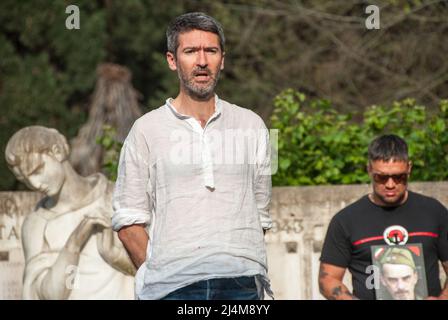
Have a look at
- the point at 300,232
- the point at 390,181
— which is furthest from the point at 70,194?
the point at 390,181

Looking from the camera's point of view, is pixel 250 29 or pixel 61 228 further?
pixel 250 29

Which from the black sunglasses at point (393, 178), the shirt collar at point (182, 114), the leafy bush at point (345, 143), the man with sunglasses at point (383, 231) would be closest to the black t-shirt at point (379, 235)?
the man with sunglasses at point (383, 231)

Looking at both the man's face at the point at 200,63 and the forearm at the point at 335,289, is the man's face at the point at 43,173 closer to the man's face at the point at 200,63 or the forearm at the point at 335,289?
the forearm at the point at 335,289

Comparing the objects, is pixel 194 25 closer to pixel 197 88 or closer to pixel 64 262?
pixel 197 88

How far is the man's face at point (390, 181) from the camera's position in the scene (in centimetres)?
578

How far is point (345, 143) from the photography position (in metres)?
9.12

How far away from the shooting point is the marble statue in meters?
8.17

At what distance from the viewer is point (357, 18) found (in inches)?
642

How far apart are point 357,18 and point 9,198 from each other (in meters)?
8.36

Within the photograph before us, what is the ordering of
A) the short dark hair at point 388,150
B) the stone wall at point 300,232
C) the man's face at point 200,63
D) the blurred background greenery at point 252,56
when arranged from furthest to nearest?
the blurred background greenery at point 252,56 < the stone wall at point 300,232 < the short dark hair at point 388,150 < the man's face at point 200,63

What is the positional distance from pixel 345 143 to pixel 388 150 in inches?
128

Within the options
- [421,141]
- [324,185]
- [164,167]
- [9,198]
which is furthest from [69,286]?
[164,167]

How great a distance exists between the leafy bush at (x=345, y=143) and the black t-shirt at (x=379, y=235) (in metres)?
3.15
